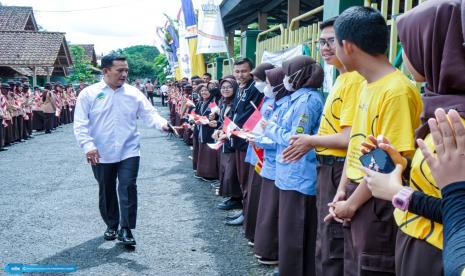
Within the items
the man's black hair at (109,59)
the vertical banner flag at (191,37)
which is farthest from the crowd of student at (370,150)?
the vertical banner flag at (191,37)

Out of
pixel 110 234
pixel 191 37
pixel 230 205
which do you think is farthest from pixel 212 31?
pixel 110 234

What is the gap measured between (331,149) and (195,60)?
1078 centimetres

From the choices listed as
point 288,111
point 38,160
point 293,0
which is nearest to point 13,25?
point 38,160

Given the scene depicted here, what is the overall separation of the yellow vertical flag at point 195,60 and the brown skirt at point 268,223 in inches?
356

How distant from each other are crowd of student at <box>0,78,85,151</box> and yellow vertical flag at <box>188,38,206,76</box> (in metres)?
5.34

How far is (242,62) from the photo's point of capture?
19.4ft

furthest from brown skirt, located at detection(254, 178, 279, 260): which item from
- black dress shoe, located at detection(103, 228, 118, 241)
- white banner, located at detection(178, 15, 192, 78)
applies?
white banner, located at detection(178, 15, 192, 78)

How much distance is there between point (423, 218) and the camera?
1.77 meters

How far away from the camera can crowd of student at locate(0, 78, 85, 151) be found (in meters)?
14.5

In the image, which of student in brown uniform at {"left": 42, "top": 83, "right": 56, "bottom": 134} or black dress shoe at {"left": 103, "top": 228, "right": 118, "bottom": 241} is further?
student in brown uniform at {"left": 42, "top": 83, "right": 56, "bottom": 134}

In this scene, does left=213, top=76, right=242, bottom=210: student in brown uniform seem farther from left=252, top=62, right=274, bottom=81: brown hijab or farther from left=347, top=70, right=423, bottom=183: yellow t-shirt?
left=347, top=70, right=423, bottom=183: yellow t-shirt

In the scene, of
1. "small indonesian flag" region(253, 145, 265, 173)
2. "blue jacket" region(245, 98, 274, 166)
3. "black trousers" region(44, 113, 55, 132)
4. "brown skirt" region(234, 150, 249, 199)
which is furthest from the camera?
"black trousers" region(44, 113, 55, 132)

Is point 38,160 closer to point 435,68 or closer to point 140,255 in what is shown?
point 140,255

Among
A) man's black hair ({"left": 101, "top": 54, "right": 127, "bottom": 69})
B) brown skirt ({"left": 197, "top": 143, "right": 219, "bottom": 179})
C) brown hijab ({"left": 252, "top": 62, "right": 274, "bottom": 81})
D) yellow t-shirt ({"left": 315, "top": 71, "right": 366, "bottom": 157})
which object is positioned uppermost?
man's black hair ({"left": 101, "top": 54, "right": 127, "bottom": 69})
